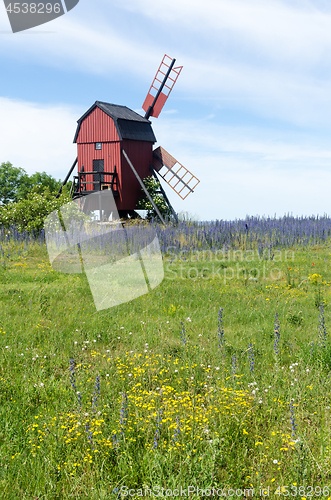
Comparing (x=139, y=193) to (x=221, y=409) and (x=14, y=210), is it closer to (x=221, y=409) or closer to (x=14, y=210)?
(x=14, y=210)

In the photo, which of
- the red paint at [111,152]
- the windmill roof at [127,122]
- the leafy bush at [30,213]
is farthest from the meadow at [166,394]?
the windmill roof at [127,122]

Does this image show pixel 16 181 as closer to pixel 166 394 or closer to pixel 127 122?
pixel 127 122

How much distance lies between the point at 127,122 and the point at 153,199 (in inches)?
196

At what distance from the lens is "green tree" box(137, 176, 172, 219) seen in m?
25.3

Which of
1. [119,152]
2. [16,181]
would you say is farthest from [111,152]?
[16,181]

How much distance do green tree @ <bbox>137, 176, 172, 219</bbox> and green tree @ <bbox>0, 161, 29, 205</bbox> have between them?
737 inches

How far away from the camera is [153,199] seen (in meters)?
25.4

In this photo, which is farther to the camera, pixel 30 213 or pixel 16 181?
pixel 16 181

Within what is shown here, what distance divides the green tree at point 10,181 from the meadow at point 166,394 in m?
33.2

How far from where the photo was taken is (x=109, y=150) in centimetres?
2389

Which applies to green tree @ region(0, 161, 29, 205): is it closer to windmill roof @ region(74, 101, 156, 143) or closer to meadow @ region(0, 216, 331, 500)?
windmill roof @ region(74, 101, 156, 143)

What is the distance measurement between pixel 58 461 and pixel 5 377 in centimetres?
188

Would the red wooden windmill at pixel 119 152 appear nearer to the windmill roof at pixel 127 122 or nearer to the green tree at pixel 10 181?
the windmill roof at pixel 127 122

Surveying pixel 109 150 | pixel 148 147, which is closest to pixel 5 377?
pixel 109 150
